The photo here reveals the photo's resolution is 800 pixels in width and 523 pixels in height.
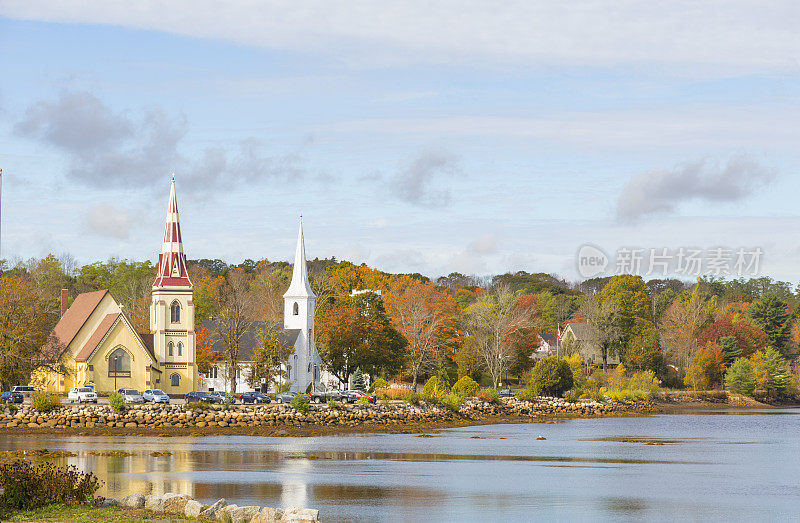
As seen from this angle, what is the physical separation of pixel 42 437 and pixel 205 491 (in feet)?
93.0

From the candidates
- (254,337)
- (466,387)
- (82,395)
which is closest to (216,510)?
(82,395)

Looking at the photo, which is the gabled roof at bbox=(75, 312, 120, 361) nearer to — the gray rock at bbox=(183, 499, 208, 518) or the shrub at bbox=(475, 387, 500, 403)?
the shrub at bbox=(475, 387, 500, 403)

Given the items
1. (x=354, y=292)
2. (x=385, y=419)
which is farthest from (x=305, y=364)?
(x=385, y=419)

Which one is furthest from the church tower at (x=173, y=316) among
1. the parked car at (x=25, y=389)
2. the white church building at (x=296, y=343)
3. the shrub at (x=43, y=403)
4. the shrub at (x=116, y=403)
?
the shrub at (x=43, y=403)

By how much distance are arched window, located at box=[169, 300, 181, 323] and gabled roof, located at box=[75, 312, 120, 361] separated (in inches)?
182

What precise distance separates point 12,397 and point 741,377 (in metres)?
83.4

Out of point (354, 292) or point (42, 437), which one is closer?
point (42, 437)

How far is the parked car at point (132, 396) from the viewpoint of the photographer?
68.8 metres

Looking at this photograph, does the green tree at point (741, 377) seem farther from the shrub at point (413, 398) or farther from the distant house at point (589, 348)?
the shrub at point (413, 398)

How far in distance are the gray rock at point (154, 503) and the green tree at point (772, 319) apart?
4582 inches

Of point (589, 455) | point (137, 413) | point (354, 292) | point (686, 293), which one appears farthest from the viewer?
point (686, 293)

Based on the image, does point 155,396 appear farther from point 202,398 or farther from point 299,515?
point 299,515

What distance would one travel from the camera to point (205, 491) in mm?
31781

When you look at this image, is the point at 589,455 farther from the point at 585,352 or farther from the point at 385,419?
the point at 585,352
